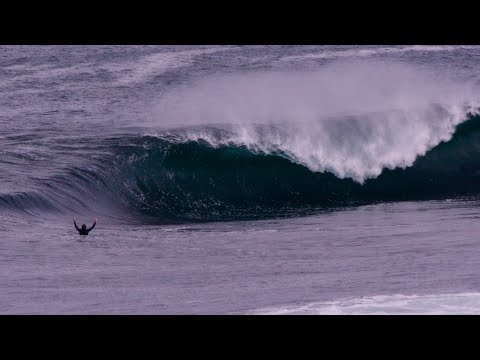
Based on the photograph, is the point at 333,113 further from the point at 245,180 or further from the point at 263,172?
the point at 245,180

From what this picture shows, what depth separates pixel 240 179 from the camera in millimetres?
28500

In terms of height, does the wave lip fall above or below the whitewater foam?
below

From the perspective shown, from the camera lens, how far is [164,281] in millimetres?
17562

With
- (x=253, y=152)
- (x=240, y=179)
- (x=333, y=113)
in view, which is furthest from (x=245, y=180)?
(x=333, y=113)

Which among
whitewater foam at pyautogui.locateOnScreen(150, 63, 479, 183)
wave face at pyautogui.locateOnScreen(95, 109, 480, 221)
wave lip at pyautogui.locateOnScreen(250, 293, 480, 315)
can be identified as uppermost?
whitewater foam at pyautogui.locateOnScreen(150, 63, 479, 183)

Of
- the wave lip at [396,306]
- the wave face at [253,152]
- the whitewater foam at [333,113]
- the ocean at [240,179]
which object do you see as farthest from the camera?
the whitewater foam at [333,113]

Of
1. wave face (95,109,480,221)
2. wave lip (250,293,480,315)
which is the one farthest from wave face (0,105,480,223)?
wave lip (250,293,480,315)

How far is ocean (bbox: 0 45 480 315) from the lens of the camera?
16797mm

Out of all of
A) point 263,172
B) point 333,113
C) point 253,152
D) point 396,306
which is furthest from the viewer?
point 333,113

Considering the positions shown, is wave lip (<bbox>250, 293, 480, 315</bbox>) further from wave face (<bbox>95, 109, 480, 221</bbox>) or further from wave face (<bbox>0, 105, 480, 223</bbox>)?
wave face (<bbox>95, 109, 480, 221</bbox>)

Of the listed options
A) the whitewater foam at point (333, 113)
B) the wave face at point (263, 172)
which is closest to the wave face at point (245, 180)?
the wave face at point (263, 172)

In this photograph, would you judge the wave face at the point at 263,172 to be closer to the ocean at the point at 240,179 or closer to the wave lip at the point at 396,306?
the ocean at the point at 240,179

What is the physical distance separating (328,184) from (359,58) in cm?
1429

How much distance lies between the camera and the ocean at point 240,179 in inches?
661
